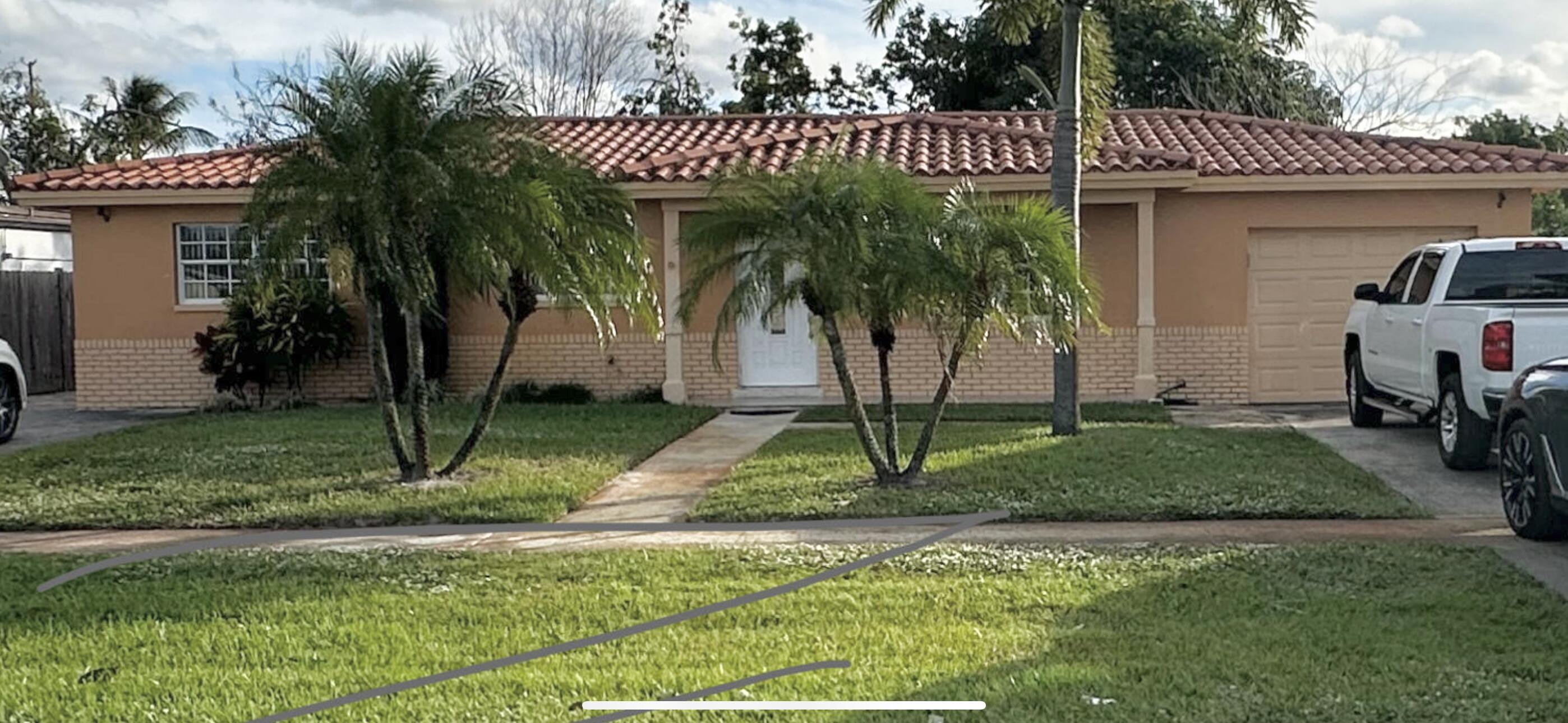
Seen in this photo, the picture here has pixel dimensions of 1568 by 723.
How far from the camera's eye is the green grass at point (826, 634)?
5.59m

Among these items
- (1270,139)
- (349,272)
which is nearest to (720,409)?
(349,272)

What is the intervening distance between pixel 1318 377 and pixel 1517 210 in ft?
9.79

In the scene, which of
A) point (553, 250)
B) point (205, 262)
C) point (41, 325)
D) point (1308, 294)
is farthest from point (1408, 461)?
point (41, 325)

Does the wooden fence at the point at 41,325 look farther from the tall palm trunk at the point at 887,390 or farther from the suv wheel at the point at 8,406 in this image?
the tall palm trunk at the point at 887,390

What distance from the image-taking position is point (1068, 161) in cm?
1364

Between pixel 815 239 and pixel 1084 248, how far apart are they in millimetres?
8665

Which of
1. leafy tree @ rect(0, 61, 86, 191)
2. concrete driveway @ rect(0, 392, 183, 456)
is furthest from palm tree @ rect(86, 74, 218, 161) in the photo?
concrete driveway @ rect(0, 392, 183, 456)

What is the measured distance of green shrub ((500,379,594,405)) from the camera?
1808cm

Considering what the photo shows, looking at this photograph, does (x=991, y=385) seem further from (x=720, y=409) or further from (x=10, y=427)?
(x=10, y=427)

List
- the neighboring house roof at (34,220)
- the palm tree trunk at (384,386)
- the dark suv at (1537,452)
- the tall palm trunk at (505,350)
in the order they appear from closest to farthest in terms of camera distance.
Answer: the dark suv at (1537,452)
the palm tree trunk at (384,386)
the tall palm trunk at (505,350)
the neighboring house roof at (34,220)

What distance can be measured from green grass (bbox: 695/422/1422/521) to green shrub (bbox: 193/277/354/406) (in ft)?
23.5

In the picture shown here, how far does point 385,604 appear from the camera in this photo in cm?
732

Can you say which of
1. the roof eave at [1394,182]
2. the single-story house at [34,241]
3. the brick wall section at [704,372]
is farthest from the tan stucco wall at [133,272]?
the roof eave at [1394,182]

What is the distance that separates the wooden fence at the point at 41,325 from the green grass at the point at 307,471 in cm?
804
